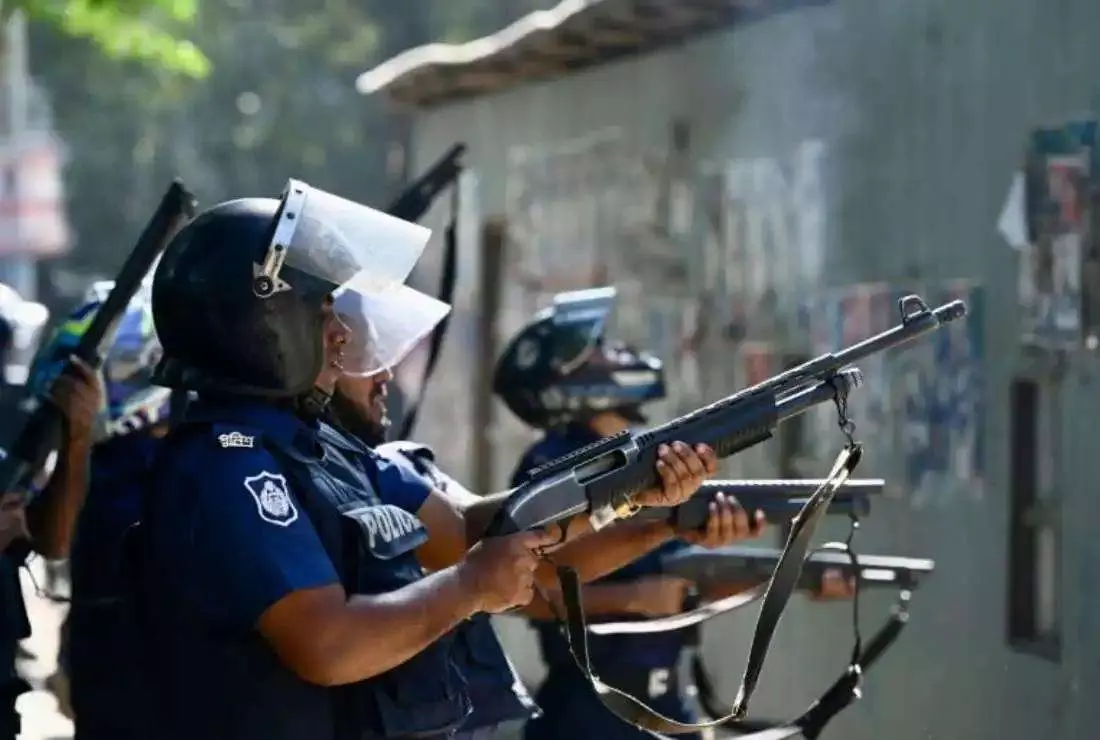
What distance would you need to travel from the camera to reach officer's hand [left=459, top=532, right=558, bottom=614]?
3604 millimetres

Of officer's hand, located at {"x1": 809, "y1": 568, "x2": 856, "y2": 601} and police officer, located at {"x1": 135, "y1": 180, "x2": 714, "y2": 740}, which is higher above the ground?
police officer, located at {"x1": 135, "y1": 180, "x2": 714, "y2": 740}

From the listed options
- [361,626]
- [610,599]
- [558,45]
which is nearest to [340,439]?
[361,626]

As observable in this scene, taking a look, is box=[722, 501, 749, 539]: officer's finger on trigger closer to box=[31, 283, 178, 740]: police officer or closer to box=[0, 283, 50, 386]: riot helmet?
box=[31, 283, 178, 740]: police officer

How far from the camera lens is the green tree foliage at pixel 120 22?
13.2 m

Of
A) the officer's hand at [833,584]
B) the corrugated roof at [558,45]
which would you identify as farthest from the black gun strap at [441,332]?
the corrugated roof at [558,45]

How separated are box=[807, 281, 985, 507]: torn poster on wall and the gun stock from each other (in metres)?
3.12

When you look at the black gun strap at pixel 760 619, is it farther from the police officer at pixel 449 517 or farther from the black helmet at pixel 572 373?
the black helmet at pixel 572 373

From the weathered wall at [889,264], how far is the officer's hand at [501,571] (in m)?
3.41

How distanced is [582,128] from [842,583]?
19.6 feet

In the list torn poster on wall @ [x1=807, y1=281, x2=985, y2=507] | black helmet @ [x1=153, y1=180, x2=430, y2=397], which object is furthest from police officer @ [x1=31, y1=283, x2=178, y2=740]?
torn poster on wall @ [x1=807, y1=281, x2=985, y2=507]

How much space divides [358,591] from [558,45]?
7.52 m

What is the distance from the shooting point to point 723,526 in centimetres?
461

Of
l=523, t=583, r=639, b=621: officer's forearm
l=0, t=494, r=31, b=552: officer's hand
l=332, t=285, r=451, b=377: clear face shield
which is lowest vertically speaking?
l=523, t=583, r=639, b=621: officer's forearm

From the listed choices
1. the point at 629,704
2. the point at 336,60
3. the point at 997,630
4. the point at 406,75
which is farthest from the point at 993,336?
the point at 336,60
